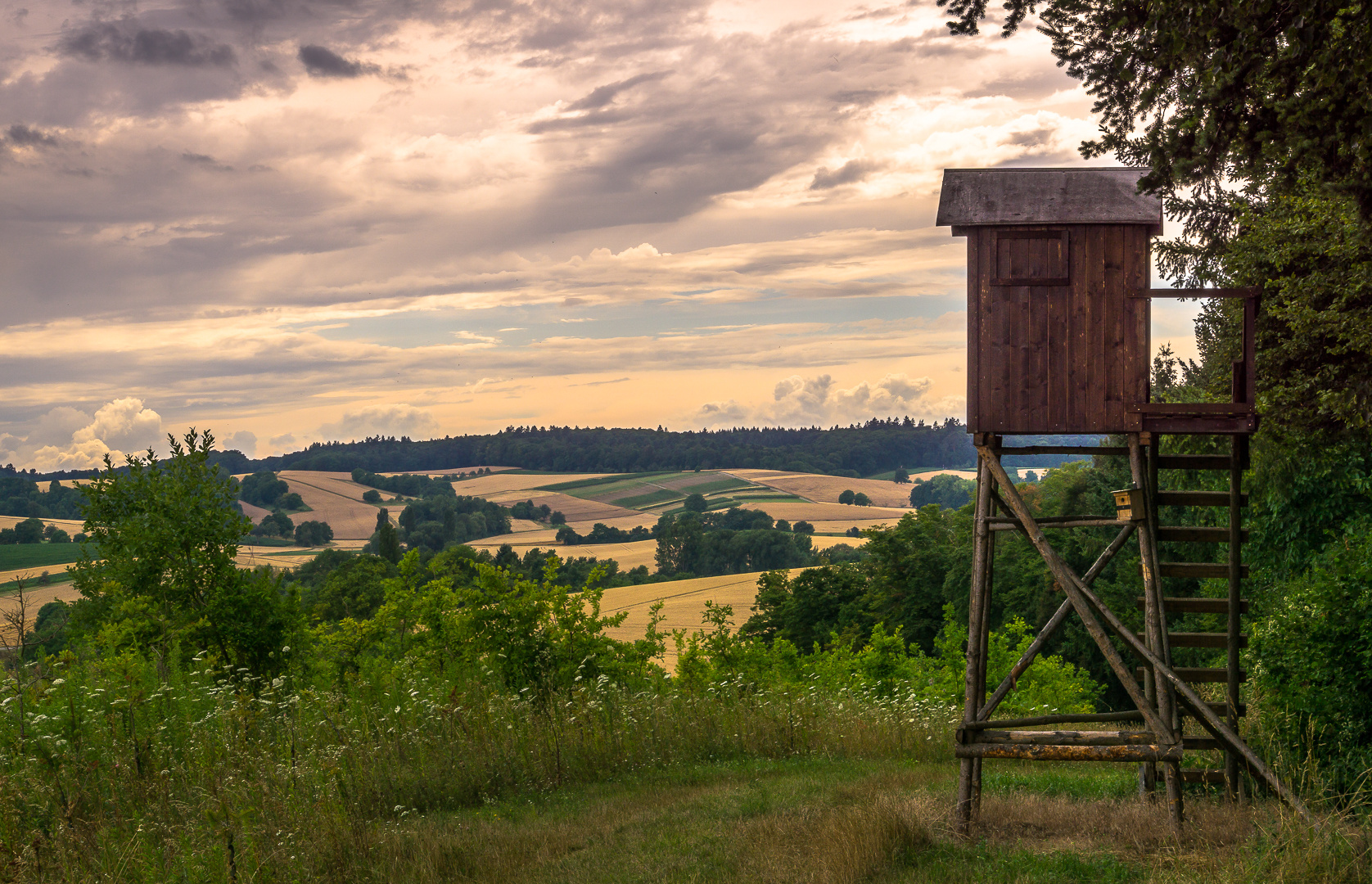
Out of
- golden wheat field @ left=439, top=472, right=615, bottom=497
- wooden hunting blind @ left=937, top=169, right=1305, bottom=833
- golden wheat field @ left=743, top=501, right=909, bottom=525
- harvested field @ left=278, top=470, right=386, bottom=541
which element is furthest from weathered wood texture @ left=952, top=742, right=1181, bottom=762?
golden wheat field @ left=439, top=472, right=615, bottom=497

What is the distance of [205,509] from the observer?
1747cm

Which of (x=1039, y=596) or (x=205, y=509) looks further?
(x=1039, y=596)


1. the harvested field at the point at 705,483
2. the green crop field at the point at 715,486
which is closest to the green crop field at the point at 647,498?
the harvested field at the point at 705,483

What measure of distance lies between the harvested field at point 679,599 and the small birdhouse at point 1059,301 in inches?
1521

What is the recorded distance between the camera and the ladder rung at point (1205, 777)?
973 cm

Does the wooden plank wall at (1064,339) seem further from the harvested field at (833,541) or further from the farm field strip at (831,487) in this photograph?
the farm field strip at (831,487)

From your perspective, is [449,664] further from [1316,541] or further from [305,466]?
[305,466]

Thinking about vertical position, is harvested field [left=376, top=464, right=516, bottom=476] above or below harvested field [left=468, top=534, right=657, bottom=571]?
above

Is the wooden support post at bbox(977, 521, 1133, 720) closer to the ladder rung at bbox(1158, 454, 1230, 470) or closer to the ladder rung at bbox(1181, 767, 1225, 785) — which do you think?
the ladder rung at bbox(1158, 454, 1230, 470)

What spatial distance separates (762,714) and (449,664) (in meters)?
4.46

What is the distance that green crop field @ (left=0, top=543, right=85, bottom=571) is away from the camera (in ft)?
195

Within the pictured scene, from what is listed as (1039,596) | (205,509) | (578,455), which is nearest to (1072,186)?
(205,509)

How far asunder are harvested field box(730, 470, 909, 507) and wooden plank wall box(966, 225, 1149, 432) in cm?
8419

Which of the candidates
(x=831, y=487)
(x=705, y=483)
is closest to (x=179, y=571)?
(x=831, y=487)
